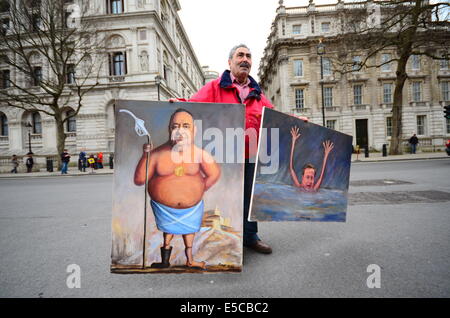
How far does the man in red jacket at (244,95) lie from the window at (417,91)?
122 feet

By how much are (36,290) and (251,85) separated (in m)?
2.79

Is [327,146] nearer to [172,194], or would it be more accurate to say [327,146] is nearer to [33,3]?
[172,194]

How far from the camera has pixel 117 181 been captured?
203cm

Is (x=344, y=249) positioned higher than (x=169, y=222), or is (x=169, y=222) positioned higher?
(x=169, y=222)

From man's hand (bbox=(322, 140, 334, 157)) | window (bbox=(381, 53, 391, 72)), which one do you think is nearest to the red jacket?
man's hand (bbox=(322, 140, 334, 157))

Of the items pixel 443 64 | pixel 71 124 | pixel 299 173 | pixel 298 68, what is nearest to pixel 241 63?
pixel 299 173

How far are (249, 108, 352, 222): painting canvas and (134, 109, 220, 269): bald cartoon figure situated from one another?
1.83ft

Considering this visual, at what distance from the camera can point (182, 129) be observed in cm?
210

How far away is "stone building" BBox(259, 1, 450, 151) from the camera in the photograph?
97.6 feet

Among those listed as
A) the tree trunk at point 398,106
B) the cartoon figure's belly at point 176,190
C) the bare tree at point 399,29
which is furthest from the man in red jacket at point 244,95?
the tree trunk at point 398,106

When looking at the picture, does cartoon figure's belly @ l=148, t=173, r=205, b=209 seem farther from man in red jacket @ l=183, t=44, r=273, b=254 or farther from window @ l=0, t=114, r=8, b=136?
window @ l=0, t=114, r=8, b=136

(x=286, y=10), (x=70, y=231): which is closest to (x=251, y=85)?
(x=70, y=231)

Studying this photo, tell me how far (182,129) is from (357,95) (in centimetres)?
3405
